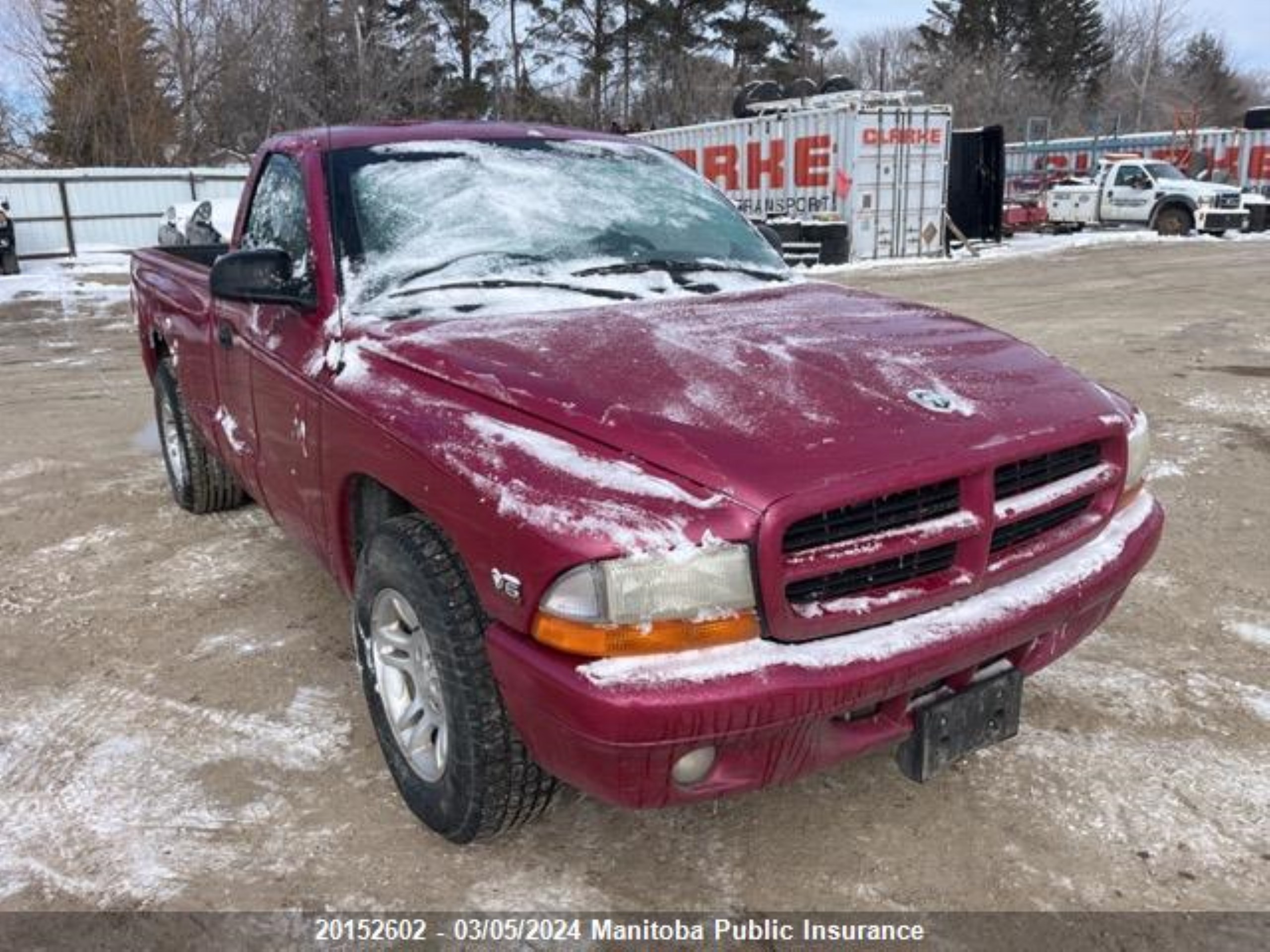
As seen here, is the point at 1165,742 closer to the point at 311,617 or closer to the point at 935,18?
the point at 311,617

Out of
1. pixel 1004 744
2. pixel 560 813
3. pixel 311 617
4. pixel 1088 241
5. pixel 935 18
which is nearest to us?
pixel 560 813

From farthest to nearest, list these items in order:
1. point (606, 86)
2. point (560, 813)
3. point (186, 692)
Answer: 1. point (606, 86)
2. point (186, 692)
3. point (560, 813)

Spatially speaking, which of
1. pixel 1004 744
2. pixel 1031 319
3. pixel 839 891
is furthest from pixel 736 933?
pixel 1031 319

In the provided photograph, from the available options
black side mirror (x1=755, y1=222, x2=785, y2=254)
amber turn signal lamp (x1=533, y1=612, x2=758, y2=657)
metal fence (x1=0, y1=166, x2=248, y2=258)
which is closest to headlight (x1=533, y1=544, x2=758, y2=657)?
amber turn signal lamp (x1=533, y1=612, x2=758, y2=657)

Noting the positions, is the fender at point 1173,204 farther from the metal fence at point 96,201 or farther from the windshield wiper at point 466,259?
the windshield wiper at point 466,259

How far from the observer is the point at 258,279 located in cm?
307

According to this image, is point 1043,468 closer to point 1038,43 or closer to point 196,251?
point 196,251

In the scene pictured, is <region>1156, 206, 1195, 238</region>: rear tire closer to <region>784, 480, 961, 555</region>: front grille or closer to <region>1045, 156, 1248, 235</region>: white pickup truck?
<region>1045, 156, 1248, 235</region>: white pickup truck

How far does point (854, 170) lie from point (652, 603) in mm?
18239

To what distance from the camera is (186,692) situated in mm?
3420

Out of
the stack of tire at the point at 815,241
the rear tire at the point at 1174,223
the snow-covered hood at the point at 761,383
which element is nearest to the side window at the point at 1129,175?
the rear tire at the point at 1174,223

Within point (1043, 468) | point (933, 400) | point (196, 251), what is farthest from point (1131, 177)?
point (933, 400)

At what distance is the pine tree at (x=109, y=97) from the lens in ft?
98.9

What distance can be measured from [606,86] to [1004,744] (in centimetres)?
4335
